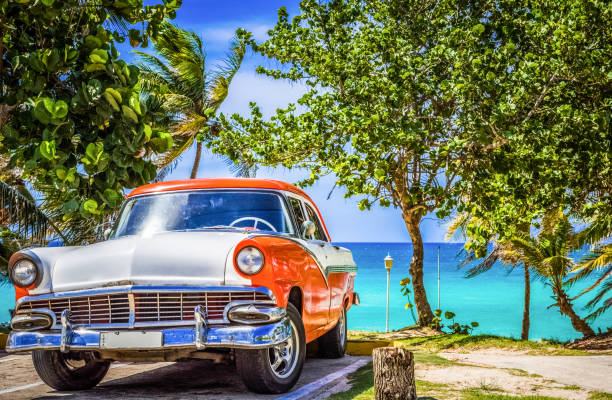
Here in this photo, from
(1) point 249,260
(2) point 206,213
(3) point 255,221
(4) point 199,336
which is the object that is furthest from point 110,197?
(4) point 199,336

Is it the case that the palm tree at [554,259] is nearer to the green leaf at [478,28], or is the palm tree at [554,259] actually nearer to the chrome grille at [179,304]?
the green leaf at [478,28]

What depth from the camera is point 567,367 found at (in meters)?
7.77

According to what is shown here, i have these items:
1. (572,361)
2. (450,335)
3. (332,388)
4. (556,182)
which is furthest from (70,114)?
(450,335)

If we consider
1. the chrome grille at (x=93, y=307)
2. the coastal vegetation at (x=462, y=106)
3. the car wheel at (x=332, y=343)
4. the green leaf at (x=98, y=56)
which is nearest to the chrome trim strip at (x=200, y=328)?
the chrome grille at (x=93, y=307)

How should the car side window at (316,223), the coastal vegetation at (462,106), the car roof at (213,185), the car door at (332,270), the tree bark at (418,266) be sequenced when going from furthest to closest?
the tree bark at (418,266) < the coastal vegetation at (462,106) < the car side window at (316,223) < the car door at (332,270) < the car roof at (213,185)

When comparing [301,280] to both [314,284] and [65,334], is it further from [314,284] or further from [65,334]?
[65,334]

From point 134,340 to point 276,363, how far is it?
1.26 metres

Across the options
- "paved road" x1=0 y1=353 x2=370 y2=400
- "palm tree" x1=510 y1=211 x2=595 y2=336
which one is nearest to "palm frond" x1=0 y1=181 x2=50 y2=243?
"paved road" x1=0 y1=353 x2=370 y2=400

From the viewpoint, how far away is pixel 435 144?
13.8 m

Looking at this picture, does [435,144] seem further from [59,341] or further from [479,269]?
[479,269]

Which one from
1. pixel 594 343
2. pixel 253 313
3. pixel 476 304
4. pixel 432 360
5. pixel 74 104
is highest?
pixel 74 104

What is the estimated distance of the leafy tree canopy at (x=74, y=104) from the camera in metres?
5.62

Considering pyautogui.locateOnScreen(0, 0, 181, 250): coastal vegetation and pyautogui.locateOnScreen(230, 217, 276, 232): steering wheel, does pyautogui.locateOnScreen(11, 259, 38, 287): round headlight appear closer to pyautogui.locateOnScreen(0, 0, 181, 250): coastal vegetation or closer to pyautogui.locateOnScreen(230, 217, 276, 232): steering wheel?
pyautogui.locateOnScreen(0, 0, 181, 250): coastal vegetation

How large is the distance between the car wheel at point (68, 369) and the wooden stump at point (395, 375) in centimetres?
261
